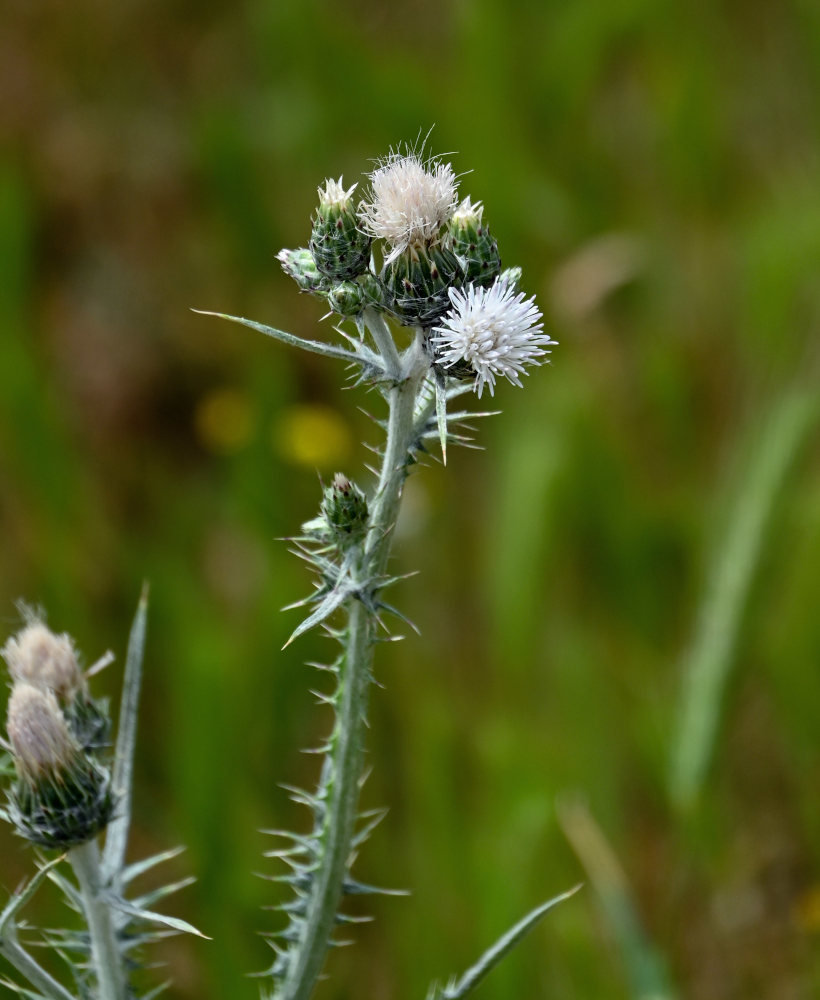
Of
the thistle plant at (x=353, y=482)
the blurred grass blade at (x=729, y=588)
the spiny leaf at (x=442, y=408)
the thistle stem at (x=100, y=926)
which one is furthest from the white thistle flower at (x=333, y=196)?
the blurred grass blade at (x=729, y=588)

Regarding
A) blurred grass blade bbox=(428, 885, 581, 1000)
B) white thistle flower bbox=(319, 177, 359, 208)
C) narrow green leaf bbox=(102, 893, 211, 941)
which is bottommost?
blurred grass blade bbox=(428, 885, 581, 1000)

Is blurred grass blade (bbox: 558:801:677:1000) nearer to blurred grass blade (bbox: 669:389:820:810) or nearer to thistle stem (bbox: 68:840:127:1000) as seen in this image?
blurred grass blade (bbox: 669:389:820:810)

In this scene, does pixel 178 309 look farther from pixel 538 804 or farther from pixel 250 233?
pixel 538 804

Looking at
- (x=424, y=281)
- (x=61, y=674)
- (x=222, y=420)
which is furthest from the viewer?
(x=222, y=420)

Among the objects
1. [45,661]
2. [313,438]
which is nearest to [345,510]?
[45,661]

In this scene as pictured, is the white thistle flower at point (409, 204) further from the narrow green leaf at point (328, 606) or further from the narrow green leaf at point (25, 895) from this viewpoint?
the narrow green leaf at point (25, 895)

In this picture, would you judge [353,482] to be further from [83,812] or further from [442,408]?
[83,812]

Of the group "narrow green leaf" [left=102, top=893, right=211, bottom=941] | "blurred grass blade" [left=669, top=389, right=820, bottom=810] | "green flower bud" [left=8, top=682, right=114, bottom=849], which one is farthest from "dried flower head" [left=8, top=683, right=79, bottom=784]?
"blurred grass blade" [left=669, top=389, right=820, bottom=810]

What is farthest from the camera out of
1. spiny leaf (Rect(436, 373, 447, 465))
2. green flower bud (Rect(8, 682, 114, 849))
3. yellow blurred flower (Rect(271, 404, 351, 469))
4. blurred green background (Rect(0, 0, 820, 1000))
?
yellow blurred flower (Rect(271, 404, 351, 469))

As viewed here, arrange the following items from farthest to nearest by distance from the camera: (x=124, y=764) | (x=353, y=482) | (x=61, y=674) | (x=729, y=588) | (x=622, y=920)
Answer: (x=729, y=588) → (x=622, y=920) → (x=61, y=674) → (x=124, y=764) → (x=353, y=482)
